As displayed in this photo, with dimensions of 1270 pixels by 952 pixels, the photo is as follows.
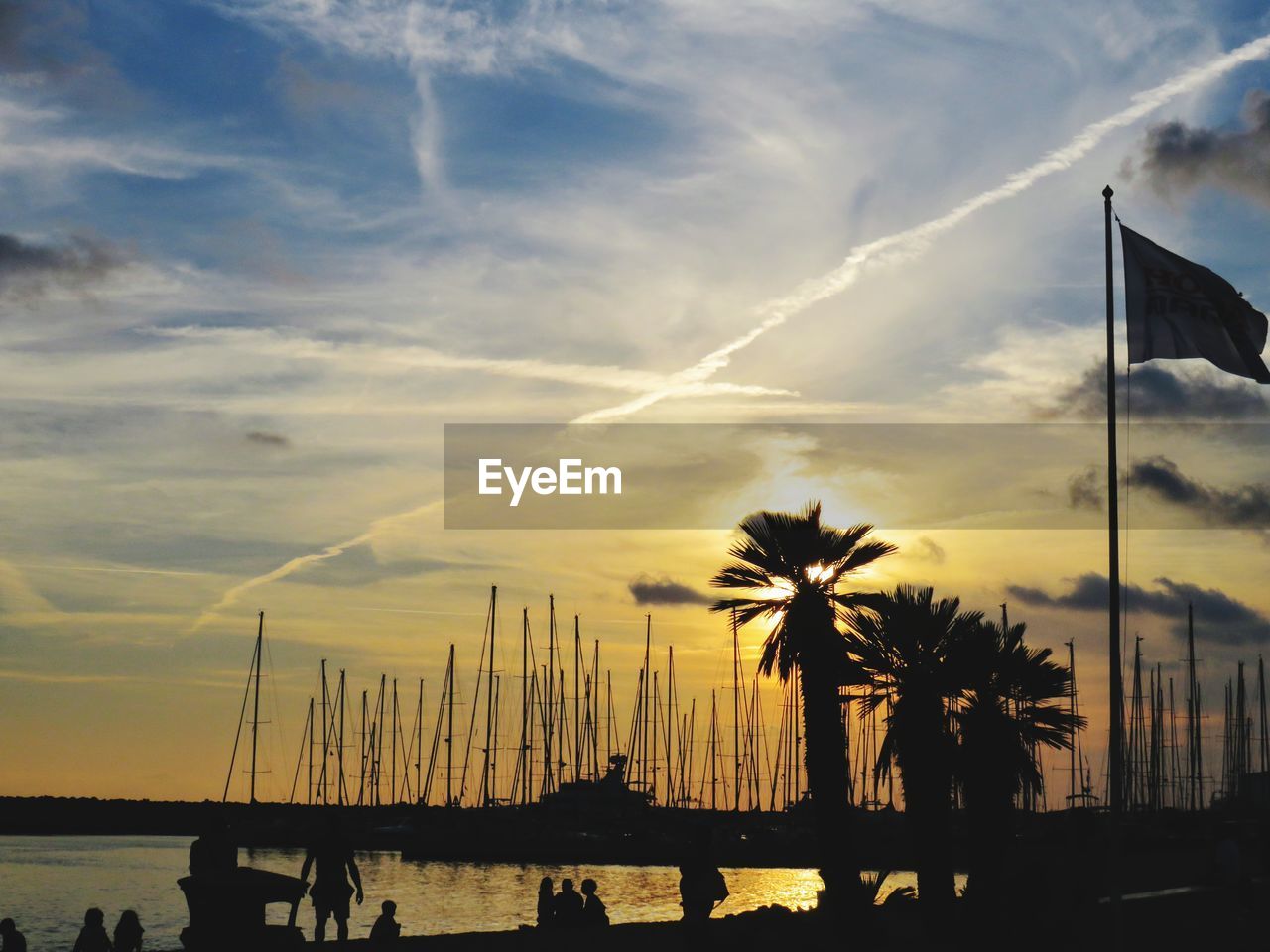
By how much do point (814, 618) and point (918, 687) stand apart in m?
3.88


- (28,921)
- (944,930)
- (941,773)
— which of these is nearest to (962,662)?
(941,773)

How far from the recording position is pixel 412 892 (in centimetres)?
8112

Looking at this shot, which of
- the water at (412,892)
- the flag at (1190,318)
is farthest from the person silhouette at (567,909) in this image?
the water at (412,892)

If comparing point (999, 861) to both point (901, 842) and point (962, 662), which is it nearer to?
point (962, 662)

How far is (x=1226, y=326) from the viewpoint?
22.6 metres

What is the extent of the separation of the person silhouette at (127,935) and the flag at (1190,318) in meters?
20.6

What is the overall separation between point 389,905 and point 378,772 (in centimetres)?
10052

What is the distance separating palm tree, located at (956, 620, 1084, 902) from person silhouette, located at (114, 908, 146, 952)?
70.0ft

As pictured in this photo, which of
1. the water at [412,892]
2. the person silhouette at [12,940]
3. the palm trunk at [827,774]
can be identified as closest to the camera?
the person silhouette at [12,940]

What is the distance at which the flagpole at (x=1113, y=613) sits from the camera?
20.7 meters

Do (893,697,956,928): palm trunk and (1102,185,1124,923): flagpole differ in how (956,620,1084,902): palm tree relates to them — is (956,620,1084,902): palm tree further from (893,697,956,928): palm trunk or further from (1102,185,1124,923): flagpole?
(1102,185,1124,923): flagpole

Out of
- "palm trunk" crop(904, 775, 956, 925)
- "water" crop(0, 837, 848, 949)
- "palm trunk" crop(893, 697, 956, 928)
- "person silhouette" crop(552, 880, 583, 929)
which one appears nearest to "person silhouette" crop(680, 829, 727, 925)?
"person silhouette" crop(552, 880, 583, 929)

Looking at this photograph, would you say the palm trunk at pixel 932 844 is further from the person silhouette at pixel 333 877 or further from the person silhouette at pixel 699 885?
the person silhouette at pixel 333 877

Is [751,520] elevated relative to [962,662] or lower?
elevated
